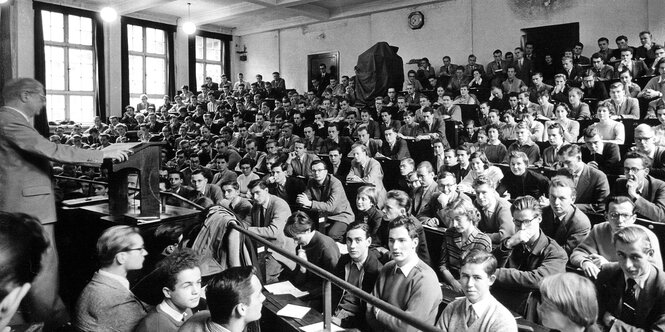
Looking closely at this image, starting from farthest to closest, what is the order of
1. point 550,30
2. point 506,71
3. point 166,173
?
point 550,30 < point 506,71 < point 166,173

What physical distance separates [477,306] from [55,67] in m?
14.7

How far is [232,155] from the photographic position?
29.6ft

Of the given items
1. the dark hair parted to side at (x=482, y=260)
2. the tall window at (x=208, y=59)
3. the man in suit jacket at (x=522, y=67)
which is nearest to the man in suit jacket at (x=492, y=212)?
the dark hair parted to side at (x=482, y=260)

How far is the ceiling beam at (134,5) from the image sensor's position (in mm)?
13188

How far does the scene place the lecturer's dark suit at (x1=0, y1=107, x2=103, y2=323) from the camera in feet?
9.68

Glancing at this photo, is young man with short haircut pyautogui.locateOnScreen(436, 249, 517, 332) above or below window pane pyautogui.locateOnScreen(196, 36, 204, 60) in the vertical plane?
below

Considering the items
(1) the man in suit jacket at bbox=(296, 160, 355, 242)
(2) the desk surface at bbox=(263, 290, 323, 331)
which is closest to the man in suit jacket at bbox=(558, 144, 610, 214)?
(1) the man in suit jacket at bbox=(296, 160, 355, 242)

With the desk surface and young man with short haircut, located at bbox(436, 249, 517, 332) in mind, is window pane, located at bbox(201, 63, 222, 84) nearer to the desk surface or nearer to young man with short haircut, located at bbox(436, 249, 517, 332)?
the desk surface

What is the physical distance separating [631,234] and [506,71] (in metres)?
8.69

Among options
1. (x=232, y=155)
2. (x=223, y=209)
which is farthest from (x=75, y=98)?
(x=223, y=209)

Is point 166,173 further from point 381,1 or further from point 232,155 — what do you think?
point 381,1

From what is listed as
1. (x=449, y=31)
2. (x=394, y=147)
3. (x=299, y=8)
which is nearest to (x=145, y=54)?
(x=299, y=8)

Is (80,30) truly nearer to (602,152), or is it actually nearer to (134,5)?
(134,5)

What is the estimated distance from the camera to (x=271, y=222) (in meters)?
5.04
